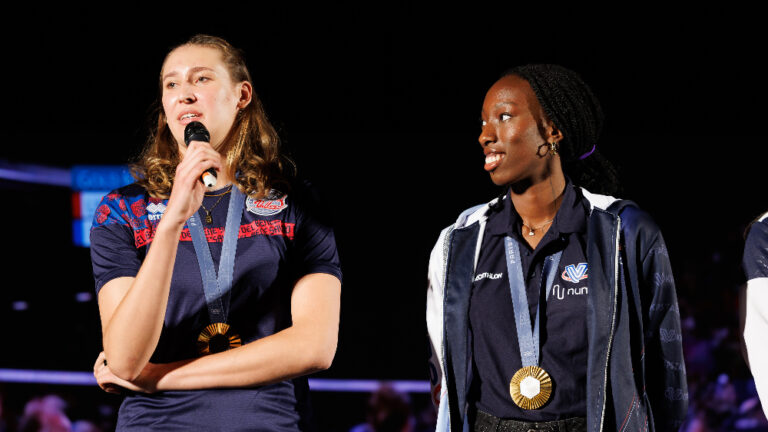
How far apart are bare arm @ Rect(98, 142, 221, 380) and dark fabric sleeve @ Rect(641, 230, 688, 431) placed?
102cm

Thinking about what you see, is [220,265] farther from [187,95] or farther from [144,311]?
[187,95]

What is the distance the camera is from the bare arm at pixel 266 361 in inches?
60.9

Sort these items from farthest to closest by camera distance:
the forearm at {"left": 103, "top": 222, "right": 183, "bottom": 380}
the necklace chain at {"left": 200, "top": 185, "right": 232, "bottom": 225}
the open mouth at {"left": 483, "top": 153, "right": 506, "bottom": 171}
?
the open mouth at {"left": 483, "top": 153, "right": 506, "bottom": 171} → the necklace chain at {"left": 200, "top": 185, "right": 232, "bottom": 225} → the forearm at {"left": 103, "top": 222, "right": 183, "bottom": 380}

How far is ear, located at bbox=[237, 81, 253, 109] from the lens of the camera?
6.19 feet

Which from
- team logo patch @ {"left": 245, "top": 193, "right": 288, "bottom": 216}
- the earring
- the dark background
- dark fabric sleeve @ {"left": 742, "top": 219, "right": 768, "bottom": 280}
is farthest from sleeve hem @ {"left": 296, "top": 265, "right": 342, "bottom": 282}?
the dark background

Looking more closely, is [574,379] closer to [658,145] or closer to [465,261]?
[465,261]

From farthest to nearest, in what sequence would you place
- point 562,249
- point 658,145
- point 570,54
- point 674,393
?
point 658,145 < point 570,54 < point 562,249 < point 674,393

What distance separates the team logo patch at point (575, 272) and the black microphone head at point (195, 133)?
0.89m

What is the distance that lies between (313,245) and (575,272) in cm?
63

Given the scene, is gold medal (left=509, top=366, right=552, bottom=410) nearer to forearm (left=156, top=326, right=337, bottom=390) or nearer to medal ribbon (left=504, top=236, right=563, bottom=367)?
medal ribbon (left=504, top=236, right=563, bottom=367)

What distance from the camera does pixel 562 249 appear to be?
5.88ft

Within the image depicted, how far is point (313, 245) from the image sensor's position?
174 cm

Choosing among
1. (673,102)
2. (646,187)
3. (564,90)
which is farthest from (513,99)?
(646,187)

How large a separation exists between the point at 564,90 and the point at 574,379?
74 cm
